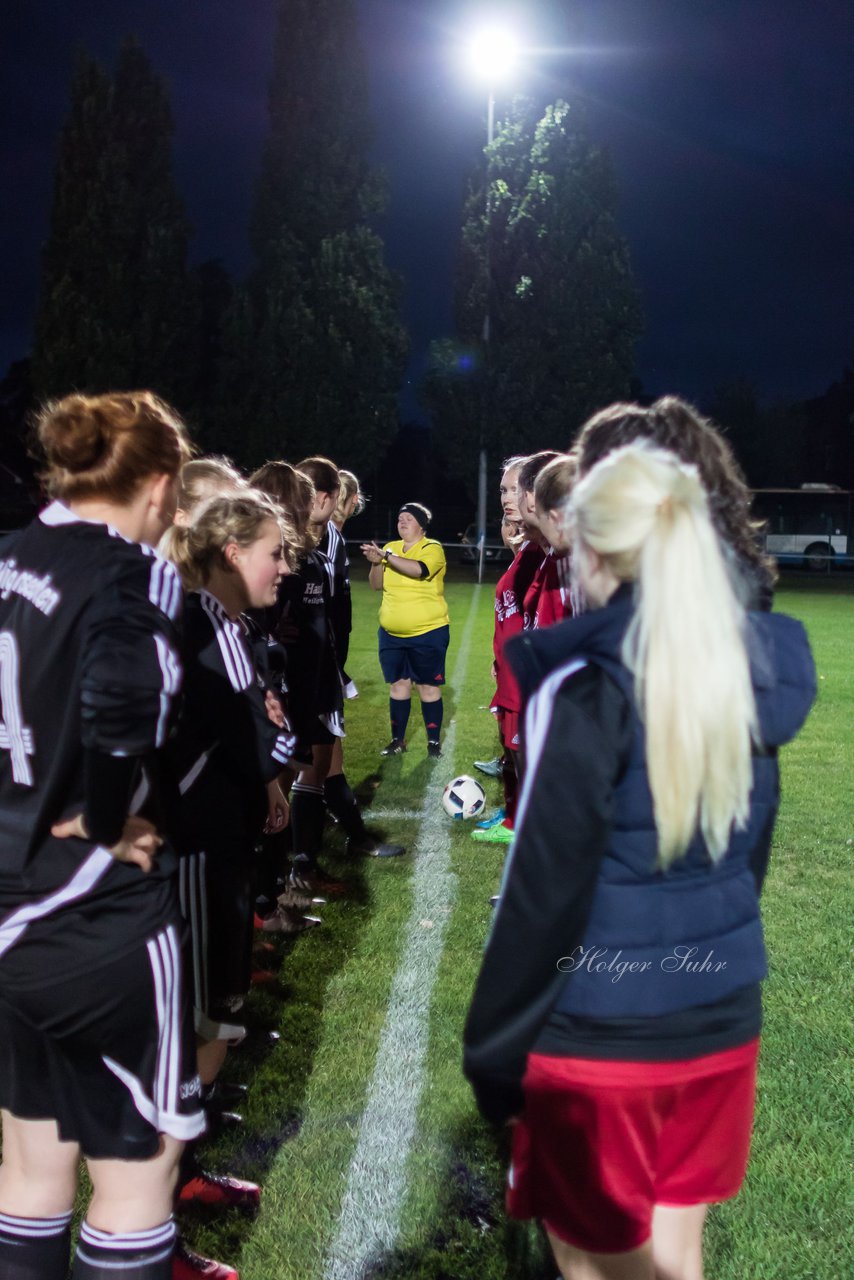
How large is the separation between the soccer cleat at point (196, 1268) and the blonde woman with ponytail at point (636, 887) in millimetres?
1191

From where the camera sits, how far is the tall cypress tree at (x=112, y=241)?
3306 cm

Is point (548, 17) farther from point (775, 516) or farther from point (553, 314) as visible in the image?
point (775, 516)

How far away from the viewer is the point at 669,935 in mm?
1747

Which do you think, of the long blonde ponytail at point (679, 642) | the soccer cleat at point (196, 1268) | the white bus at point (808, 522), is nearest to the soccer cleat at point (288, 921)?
the soccer cleat at point (196, 1268)

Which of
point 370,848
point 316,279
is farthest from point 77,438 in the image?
point 316,279

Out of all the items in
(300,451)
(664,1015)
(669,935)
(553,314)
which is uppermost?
(553,314)

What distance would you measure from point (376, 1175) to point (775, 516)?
123ft

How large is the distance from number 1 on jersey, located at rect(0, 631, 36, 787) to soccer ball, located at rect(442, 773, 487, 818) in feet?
15.8

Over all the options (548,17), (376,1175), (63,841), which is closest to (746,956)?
(63,841)

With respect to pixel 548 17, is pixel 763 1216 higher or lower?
lower

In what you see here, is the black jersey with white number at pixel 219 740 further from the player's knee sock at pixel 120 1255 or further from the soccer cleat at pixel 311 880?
the soccer cleat at pixel 311 880

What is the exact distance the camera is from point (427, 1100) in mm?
3557

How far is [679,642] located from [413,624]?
6.87 m

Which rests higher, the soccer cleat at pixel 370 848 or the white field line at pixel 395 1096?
the soccer cleat at pixel 370 848
